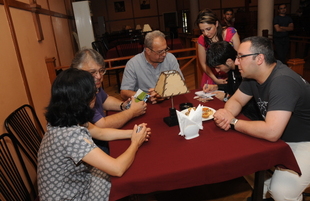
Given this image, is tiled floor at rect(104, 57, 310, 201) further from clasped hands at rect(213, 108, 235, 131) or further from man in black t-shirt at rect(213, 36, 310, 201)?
clasped hands at rect(213, 108, 235, 131)

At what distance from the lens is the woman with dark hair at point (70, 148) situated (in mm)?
1172

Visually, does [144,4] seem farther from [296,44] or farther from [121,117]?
[121,117]

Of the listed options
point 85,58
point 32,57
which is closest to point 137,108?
point 85,58

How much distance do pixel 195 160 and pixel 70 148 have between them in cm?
63

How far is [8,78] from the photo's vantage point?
2170 millimetres

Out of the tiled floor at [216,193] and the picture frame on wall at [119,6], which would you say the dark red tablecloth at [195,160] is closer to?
the tiled floor at [216,193]

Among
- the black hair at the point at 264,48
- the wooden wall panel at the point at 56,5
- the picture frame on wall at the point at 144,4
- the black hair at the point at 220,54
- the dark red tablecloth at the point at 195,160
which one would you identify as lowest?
the dark red tablecloth at the point at 195,160

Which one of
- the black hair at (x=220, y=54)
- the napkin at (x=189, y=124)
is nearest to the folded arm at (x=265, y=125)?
the napkin at (x=189, y=124)

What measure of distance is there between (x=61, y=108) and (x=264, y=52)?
1239 mm

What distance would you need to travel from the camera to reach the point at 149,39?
7.48ft

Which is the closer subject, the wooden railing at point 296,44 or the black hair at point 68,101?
the black hair at point 68,101

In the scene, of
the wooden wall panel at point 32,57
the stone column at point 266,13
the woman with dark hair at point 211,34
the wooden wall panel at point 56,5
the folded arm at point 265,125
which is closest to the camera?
the folded arm at point 265,125

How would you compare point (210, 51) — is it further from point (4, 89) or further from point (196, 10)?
point (196, 10)

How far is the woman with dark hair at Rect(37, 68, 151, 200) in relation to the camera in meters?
1.17
